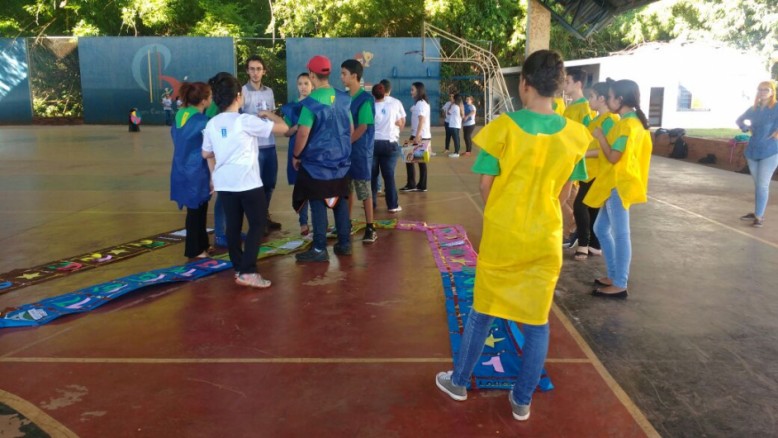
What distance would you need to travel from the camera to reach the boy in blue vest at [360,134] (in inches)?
225

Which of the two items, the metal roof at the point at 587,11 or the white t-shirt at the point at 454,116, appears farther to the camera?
the metal roof at the point at 587,11

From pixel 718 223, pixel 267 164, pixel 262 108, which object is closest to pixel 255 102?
pixel 262 108

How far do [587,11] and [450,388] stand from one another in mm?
19685

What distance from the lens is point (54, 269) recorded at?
5184 millimetres

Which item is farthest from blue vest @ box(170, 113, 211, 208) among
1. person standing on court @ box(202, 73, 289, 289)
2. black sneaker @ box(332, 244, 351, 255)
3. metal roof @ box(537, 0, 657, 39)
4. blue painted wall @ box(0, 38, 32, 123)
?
blue painted wall @ box(0, 38, 32, 123)

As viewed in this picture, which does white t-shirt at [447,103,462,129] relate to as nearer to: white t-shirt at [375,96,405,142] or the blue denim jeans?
white t-shirt at [375,96,405,142]

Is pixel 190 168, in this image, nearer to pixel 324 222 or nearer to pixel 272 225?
pixel 324 222

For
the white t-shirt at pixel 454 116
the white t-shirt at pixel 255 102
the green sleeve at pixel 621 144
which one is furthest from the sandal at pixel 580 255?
the white t-shirt at pixel 454 116

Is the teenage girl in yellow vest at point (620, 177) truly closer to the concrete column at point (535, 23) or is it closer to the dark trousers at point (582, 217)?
the dark trousers at point (582, 217)

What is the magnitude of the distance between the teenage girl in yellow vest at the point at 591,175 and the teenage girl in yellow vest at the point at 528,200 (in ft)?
6.73

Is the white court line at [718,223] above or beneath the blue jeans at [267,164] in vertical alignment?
beneath

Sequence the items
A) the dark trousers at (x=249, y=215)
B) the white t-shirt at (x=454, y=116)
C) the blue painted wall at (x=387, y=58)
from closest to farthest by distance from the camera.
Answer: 1. the dark trousers at (x=249, y=215)
2. the white t-shirt at (x=454, y=116)
3. the blue painted wall at (x=387, y=58)

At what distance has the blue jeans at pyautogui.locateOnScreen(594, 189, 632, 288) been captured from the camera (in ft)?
14.3

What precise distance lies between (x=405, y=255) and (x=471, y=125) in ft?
35.4
